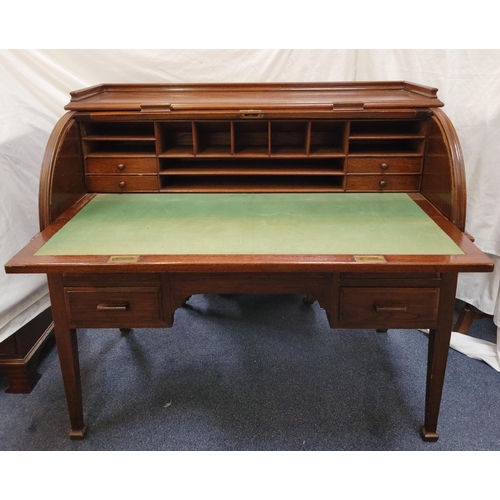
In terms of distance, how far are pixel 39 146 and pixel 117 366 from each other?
99 cm

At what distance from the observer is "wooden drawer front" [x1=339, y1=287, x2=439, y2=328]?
1.49m

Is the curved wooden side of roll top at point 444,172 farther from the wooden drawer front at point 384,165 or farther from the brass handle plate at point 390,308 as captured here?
the brass handle plate at point 390,308

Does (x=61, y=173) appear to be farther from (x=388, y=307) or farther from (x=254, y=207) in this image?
(x=388, y=307)

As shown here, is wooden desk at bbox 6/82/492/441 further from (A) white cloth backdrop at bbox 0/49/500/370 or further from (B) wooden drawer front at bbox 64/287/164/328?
(A) white cloth backdrop at bbox 0/49/500/370

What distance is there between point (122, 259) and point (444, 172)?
1.04 m

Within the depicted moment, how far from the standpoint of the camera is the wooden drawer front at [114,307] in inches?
59.4

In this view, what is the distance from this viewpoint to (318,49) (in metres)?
2.21

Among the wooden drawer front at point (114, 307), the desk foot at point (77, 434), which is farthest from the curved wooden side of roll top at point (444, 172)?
the desk foot at point (77, 434)

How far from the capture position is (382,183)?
1811 millimetres

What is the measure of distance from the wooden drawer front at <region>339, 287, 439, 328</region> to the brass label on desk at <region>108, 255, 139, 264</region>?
61 cm

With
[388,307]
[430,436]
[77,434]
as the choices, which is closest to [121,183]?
[77,434]

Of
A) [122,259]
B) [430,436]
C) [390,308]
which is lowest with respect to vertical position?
[430,436]

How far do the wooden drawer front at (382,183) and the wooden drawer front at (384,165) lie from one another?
0.02 meters

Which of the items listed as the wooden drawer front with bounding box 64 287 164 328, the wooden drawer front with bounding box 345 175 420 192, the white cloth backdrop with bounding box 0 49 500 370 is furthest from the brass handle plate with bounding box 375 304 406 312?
the white cloth backdrop with bounding box 0 49 500 370
